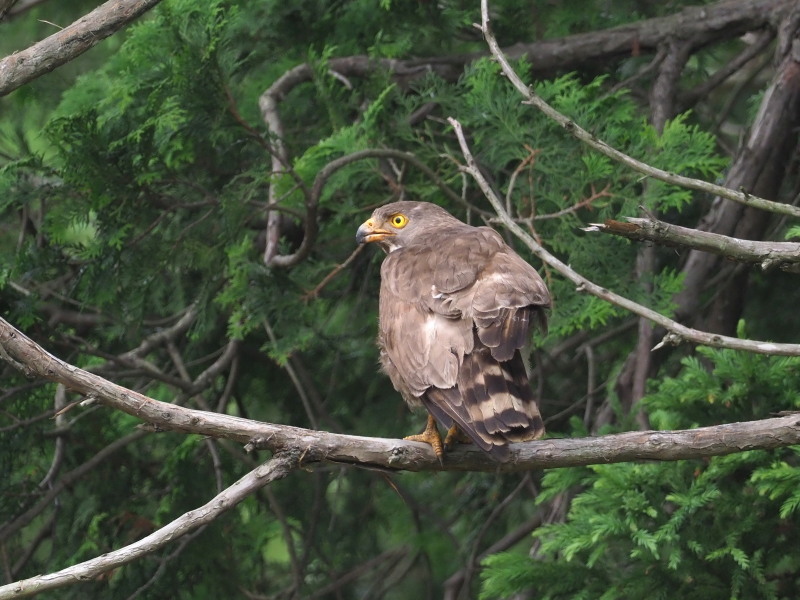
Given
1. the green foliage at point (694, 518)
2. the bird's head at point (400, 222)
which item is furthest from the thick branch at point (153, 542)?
the bird's head at point (400, 222)

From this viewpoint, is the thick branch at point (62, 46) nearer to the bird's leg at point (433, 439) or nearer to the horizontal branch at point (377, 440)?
the horizontal branch at point (377, 440)

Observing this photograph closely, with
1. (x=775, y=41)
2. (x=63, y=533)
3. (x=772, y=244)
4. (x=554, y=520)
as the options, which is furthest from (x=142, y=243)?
(x=775, y=41)

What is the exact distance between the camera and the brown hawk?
3029 mm

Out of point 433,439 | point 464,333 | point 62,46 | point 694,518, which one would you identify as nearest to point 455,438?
point 433,439

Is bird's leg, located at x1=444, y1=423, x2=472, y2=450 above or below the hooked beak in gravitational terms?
below

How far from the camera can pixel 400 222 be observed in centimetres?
438

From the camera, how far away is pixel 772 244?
2.85 meters

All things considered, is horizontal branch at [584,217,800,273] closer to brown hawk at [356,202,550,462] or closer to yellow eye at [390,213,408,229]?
brown hawk at [356,202,550,462]

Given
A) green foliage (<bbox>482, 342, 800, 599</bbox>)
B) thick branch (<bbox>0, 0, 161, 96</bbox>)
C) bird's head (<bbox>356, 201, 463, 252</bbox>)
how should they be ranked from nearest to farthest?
1. thick branch (<bbox>0, 0, 161, 96</bbox>)
2. green foliage (<bbox>482, 342, 800, 599</bbox>)
3. bird's head (<bbox>356, 201, 463, 252</bbox>)

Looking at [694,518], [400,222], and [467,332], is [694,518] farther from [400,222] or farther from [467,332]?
[400,222]

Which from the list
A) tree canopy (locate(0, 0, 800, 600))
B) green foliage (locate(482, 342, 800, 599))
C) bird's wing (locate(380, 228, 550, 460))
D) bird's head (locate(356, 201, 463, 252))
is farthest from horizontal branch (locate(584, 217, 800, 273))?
bird's head (locate(356, 201, 463, 252))

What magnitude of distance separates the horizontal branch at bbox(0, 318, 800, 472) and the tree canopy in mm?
14

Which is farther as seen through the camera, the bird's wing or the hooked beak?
the hooked beak

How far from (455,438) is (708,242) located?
1.02 meters
